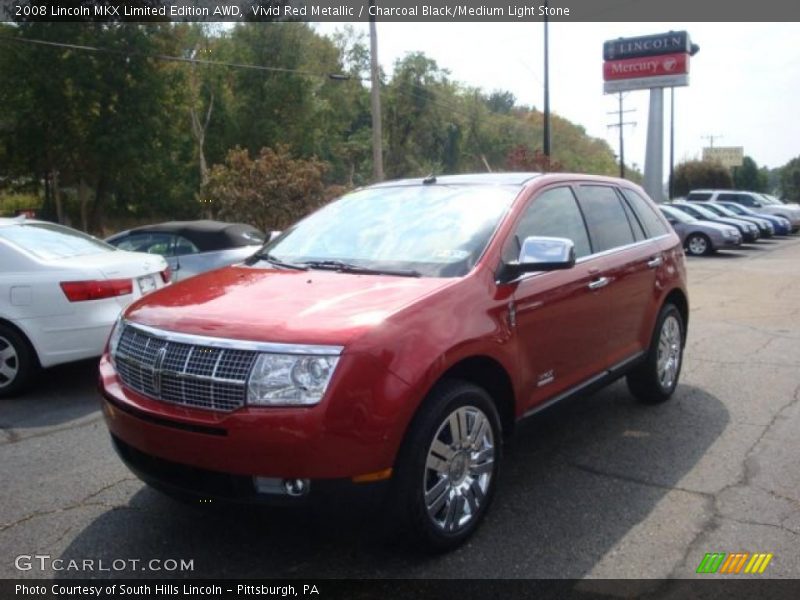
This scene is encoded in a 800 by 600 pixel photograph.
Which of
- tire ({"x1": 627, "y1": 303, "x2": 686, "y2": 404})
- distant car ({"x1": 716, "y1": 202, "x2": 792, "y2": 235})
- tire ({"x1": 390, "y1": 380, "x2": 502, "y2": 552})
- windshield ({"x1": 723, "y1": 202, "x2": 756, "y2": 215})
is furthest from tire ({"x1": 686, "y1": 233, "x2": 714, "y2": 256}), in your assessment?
tire ({"x1": 390, "y1": 380, "x2": 502, "y2": 552})

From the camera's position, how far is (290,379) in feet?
9.68

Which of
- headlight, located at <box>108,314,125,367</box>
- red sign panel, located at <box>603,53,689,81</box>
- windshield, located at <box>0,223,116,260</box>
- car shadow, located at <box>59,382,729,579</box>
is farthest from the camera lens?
red sign panel, located at <box>603,53,689,81</box>

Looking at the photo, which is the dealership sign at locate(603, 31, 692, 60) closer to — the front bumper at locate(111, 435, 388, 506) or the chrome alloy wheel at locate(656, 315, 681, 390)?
the chrome alloy wheel at locate(656, 315, 681, 390)

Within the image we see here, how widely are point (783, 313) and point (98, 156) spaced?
26.9m

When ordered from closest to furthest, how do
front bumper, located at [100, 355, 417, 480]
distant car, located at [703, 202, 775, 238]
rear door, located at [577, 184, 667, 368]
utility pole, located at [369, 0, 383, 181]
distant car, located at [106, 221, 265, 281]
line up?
front bumper, located at [100, 355, 417, 480] → rear door, located at [577, 184, 667, 368] → distant car, located at [106, 221, 265, 281] → utility pole, located at [369, 0, 383, 181] → distant car, located at [703, 202, 775, 238]

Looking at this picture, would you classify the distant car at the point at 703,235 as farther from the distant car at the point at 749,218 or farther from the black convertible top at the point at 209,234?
the black convertible top at the point at 209,234

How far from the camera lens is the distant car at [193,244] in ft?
29.3

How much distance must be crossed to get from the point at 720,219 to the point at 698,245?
2972mm

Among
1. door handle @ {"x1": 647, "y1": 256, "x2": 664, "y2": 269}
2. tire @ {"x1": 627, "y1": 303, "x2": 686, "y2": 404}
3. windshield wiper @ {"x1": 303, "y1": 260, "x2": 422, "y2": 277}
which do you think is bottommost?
tire @ {"x1": 627, "y1": 303, "x2": 686, "y2": 404}

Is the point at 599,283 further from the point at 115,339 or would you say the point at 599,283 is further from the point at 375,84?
the point at 375,84

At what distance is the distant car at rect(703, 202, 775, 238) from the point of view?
85.8 ft

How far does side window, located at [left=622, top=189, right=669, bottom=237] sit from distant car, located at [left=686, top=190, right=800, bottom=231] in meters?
28.1

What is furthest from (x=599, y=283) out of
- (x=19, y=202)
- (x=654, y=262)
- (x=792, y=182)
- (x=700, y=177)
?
(x=792, y=182)

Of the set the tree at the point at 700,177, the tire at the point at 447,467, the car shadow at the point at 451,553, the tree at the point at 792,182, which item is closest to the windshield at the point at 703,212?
the car shadow at the point at 451,553
